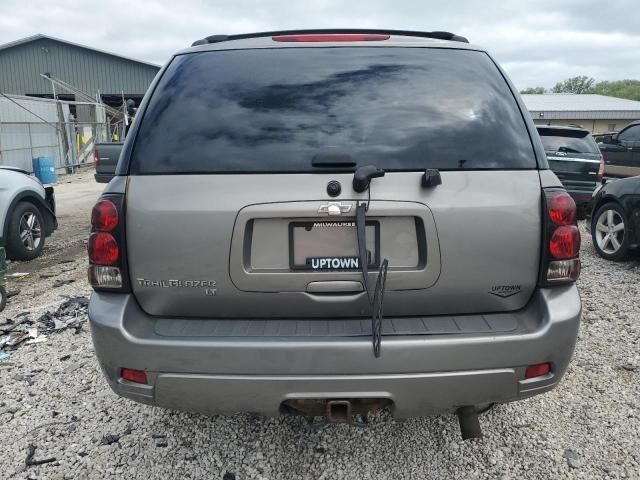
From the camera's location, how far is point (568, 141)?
9016mm

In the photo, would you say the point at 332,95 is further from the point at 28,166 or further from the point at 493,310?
the point at 28,166

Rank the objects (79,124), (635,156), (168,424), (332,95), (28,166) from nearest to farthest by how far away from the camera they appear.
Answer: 1. (332,95)
2. (168,424)
3. (635,156)
4. (28,166)
5. (79,124)

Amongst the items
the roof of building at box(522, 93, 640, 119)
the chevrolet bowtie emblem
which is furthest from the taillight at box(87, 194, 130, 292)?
the roof of building at box(522, 93, 640, 119)

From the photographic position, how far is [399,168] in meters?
2.03

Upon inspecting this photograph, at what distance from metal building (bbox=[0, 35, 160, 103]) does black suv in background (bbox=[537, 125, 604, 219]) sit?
87.7ft

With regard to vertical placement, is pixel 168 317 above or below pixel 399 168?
below

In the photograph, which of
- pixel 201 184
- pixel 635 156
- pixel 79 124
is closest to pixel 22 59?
pixel 79 124

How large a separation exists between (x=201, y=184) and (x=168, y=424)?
62.2 inches

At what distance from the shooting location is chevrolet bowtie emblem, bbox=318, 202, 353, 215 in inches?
77.9

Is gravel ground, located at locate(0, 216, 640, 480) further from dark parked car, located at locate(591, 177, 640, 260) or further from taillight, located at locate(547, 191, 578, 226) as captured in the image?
dark parked car, located at locate(591, 177, 640, 260)

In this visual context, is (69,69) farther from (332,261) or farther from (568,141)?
(332,261)

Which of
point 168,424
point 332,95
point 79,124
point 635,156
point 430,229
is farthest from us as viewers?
point 79,124

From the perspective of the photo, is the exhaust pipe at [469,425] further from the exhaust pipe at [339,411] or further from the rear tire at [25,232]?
the rear tire at [25,232]

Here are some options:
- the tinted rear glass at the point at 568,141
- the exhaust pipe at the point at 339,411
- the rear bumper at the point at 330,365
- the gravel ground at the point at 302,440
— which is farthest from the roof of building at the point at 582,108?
the exhaust pipe at the point at 339,411
